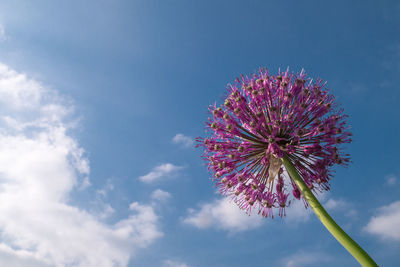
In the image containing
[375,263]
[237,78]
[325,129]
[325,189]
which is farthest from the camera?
[237,78]

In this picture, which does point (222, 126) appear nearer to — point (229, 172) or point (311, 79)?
point (229, 172)

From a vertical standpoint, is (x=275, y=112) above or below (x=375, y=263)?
above

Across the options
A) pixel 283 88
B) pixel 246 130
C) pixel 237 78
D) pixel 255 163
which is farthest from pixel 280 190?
pixel 237 78

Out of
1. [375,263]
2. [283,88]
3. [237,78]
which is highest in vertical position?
[237,78]

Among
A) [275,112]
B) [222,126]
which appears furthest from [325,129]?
[222,126]

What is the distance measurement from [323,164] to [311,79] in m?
2.45

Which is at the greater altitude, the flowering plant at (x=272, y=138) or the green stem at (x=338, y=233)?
the flowering plant at (x=272, y=138)

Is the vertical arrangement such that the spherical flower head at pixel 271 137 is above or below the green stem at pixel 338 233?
above

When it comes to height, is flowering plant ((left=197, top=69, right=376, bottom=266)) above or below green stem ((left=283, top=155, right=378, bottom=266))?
above

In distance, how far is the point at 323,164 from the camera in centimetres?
727

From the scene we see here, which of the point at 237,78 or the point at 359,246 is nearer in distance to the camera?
the point at 359,246

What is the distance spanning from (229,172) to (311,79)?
136 inches

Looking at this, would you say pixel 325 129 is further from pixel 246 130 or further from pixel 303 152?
pixel 246 130

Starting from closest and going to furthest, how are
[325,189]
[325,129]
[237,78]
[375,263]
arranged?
[375,263] → [325,129] → [325,189] → [237,78]
